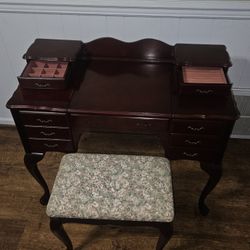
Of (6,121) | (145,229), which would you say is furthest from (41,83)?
(6,121)

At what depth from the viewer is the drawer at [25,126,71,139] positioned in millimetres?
1577

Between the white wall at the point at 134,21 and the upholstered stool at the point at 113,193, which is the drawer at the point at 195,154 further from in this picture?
the white wall at the point at 134,21

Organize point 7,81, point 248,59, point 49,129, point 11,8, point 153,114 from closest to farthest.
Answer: point 153,114 < point 49,129 < point 11,8 < point 248,59 < point 7,81

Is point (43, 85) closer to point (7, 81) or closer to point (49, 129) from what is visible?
point (49, 129)

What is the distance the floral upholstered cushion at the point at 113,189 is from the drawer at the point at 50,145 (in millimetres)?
74

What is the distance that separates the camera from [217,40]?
1808 millimetres

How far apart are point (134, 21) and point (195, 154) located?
0.89 metres

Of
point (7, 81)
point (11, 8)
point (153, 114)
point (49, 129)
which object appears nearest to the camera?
point (153, 114)

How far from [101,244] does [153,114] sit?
3.19ft

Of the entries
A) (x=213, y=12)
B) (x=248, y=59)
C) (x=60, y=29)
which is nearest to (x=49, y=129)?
(x=60, y=29)

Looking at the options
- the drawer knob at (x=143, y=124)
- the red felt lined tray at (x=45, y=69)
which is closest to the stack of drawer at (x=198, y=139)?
the drawer knob at (x=143, y=124)

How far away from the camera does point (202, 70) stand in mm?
1580

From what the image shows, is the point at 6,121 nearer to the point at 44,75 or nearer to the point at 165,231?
the point at 44,75

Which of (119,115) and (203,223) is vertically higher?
(119,115)
